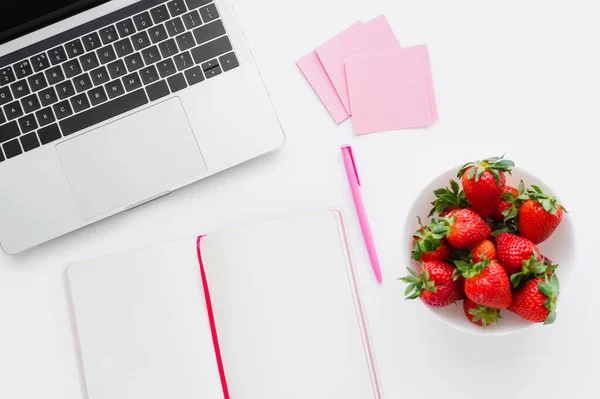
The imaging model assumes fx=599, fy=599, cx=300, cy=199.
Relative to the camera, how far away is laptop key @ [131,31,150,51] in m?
0.78

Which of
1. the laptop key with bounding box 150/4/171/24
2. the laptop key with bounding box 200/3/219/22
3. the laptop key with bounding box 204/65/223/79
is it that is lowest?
the laptop key with bounding box 204/65/223/79

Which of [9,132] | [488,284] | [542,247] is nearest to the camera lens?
[488,284]

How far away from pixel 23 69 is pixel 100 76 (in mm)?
105

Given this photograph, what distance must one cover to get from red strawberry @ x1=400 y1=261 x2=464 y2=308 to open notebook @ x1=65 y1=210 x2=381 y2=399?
130mm

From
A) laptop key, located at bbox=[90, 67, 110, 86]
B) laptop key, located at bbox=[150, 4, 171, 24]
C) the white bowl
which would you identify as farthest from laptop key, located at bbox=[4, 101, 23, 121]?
the white bowl

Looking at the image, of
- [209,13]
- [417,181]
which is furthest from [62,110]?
[417,181]

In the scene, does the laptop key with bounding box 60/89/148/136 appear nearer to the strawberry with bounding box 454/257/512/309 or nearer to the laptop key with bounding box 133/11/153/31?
the laptop key with bounding box 133/11/153/31

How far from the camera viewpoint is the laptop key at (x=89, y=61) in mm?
783

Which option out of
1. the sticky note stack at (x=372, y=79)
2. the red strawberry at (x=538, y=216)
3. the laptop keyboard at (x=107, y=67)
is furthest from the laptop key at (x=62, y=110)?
the red strawberry at (x=538, y=216)

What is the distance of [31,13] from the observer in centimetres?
77

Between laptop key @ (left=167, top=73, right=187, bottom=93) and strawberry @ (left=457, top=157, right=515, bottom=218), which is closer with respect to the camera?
strawberry @ (left=457, top=157, right=515, bottom=218)

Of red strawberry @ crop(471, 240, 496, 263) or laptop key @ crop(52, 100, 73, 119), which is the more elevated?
laptop key @ crop(52, 100, 73, 119)

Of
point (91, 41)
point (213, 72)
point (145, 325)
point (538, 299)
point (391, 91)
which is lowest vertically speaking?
point (538, 299)

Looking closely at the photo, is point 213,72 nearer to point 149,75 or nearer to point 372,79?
point 149,75
